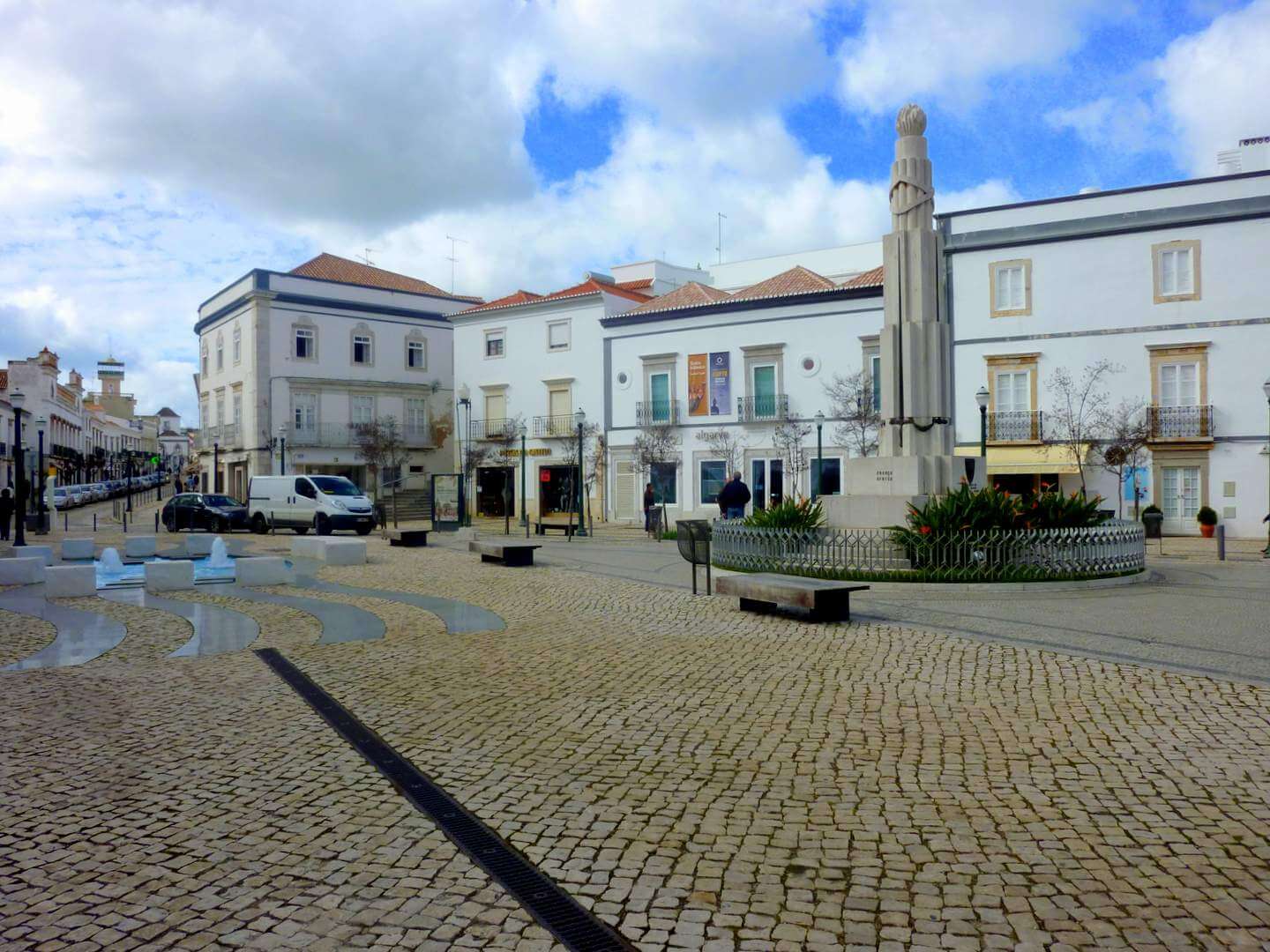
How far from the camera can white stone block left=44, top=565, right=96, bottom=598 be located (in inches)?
512

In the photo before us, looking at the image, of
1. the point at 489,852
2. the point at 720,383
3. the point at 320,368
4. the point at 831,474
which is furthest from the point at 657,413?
the point at 489,852

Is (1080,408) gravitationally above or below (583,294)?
below

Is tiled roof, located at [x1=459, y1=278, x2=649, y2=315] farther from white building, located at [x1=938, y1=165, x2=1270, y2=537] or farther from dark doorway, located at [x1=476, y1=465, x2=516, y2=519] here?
white building, located at [x1=938, y1=165, x2=1270, y2=537]

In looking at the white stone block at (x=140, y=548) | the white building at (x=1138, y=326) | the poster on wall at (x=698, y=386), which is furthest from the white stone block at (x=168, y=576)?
the poster on wall at (x=698, y=386)

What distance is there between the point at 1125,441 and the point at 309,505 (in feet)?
77.5

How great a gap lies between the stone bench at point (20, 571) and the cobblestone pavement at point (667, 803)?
26.3 feet

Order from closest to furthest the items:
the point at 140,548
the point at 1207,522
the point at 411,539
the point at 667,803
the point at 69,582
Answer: the point at 667,803 < the point at 69,582 < the point at 140,548 < the point at 411,539 < the point at 1207,522

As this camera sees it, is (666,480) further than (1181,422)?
Yes

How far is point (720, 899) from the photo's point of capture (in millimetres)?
3629

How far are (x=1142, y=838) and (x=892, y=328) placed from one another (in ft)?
38.7

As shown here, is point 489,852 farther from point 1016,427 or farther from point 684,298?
point 684,298

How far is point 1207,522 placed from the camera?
26.6 meters

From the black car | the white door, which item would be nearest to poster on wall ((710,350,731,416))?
the white door

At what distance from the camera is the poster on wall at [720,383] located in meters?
35.3
